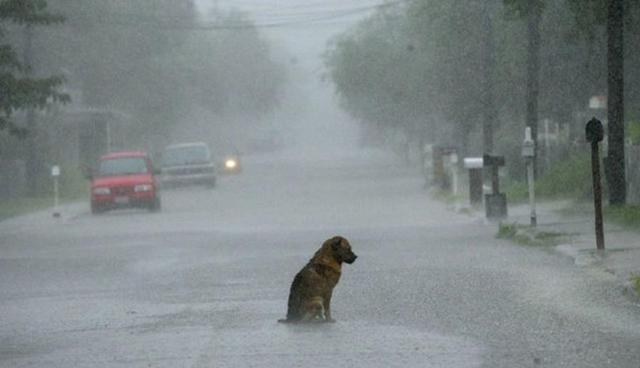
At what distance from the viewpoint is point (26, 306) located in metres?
19.0

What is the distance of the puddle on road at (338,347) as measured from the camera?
12695mm

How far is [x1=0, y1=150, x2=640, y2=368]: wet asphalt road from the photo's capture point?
13.3 m

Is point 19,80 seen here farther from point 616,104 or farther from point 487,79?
point 487,79

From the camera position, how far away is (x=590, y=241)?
986 inches

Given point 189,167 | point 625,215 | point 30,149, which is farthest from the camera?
point 189,167

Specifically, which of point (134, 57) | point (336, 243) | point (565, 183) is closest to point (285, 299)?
point (336, 243)

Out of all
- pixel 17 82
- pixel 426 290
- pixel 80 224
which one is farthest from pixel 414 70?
pixel 426 290

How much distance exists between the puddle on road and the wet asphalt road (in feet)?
0.06

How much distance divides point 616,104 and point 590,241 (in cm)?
808

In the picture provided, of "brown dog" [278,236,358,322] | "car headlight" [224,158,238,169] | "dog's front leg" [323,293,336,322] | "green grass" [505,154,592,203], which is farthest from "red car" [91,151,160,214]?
"car headlight" [224,158,238,169]

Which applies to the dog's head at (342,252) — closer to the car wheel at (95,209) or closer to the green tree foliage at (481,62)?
the green tree foliage at (481,62)

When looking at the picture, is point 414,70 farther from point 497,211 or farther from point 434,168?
point 497,211

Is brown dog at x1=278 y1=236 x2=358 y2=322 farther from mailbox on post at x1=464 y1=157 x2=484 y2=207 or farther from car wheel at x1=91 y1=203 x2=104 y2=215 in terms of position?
car wheel at x1=91 y1=203 x2=104 y2=215

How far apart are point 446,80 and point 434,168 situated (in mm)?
5753
